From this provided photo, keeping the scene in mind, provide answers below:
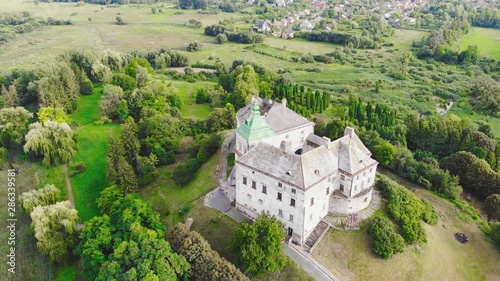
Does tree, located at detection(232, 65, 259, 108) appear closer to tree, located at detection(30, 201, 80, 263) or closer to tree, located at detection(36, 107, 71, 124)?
tree, located at detection(36, 107, 71, 124)

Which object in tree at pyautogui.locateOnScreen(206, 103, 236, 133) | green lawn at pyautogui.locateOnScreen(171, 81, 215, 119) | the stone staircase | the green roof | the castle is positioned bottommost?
green lawn at pyautogui.locateOnScreen(171, 81, 215, 119)

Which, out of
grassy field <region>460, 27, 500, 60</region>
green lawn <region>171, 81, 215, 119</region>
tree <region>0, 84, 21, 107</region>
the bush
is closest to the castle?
the bush

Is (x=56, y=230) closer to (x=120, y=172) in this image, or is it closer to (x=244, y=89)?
(x=120, y=172)

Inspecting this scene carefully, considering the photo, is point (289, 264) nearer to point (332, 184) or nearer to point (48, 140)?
point (332, 184)

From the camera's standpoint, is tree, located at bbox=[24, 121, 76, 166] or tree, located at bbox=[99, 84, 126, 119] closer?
tree, located at bbox=[24, 121, 76, 166]

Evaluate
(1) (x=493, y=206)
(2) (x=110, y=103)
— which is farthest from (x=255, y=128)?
(2) (x=110, y=103)

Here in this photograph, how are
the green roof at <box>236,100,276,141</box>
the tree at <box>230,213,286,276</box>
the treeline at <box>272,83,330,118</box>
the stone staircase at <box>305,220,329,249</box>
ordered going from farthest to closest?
the treeline at <box>272,83,330,118</box> → the green roof at <box>236,100,276,141</box> → the stone staircase at <box>305,220,329,249</box> → the tree at <box>230,213,286,276</box>

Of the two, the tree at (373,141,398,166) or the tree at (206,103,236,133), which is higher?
the tree at (206,103,236,133)

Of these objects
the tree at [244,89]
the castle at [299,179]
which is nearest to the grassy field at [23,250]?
the castle at [299,179]
